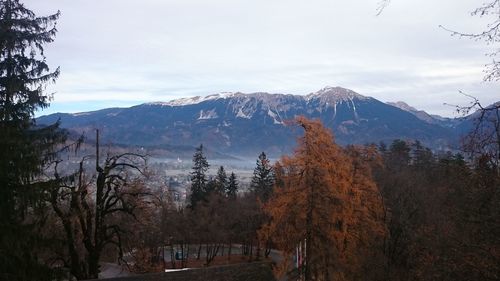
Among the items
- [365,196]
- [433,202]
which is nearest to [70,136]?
[365,196]

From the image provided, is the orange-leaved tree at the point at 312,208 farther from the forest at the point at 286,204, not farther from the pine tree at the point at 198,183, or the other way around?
the pine tree at the point at 198,183

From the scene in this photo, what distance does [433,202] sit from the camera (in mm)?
39562

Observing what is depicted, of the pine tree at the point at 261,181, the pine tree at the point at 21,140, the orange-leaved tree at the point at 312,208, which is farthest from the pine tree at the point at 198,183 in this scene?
the pine tree at the point at 21,140

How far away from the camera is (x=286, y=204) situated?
25.3 m

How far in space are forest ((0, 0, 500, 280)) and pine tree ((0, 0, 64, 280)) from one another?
0.13ft

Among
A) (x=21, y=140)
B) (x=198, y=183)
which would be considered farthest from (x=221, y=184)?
(x=21, y=140)

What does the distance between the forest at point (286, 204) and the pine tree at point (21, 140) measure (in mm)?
41

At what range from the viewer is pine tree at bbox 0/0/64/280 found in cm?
1552

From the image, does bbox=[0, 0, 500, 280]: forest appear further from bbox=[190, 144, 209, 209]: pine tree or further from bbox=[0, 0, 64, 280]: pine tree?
bbox=[190, 144, 209, 209]: pine tree

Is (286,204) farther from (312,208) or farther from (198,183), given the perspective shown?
(198,183)

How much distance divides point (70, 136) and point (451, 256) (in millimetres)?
16168

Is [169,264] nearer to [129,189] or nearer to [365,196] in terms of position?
[365,196]

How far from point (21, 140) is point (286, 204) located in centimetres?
1329

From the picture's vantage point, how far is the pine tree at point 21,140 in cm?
1552
